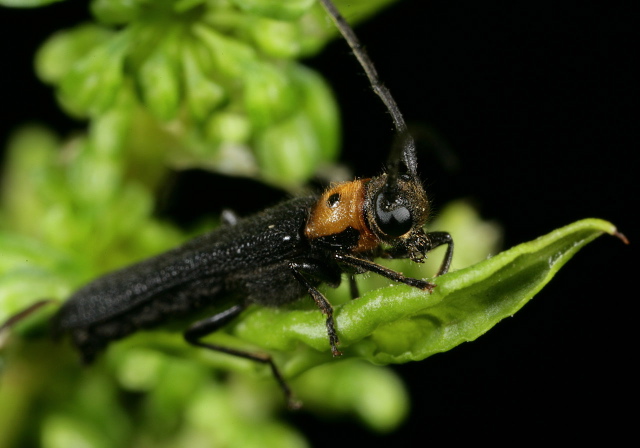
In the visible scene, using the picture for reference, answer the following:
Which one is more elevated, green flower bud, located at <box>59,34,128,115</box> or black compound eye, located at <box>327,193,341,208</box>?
green flower bud, located at <box>59,34,128,115</box>

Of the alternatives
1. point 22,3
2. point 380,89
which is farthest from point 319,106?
point 22,3

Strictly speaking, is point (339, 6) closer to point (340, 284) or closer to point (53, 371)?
point (340, 284)

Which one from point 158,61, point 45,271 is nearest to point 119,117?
point 158,61

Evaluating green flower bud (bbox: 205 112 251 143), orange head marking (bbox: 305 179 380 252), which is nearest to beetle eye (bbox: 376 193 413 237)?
orange head marking (bbox: 305 179 380 252)

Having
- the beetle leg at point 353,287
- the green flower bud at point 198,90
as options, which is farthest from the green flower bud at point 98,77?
the beetle leg at point 353,287

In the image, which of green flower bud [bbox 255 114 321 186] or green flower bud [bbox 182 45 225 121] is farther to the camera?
green flower bud [bbox 255 114 321 186]

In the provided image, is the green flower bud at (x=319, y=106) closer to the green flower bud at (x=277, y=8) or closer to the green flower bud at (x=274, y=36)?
the green flower bud at (x=274, y=36)

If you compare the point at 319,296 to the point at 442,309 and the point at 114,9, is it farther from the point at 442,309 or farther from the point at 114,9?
the point at 114,9

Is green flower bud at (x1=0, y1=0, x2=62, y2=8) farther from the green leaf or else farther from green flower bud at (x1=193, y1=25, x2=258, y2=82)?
the green leaf
